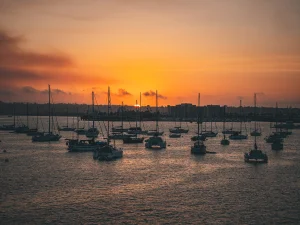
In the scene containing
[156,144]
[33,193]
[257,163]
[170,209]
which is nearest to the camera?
[170,209]

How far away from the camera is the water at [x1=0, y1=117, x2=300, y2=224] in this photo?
117 ft

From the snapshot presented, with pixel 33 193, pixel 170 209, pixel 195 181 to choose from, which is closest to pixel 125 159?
pixel 195 181

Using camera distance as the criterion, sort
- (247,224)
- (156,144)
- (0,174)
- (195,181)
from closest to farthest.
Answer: (247,224), (195,181), (0,174), (156,144)

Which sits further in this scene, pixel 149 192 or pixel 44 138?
pixel 44 138

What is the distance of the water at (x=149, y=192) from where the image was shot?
3578cm

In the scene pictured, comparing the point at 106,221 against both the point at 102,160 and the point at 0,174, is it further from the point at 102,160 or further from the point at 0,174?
the point at 102,160

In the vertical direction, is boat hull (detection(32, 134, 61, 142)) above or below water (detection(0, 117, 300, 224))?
above

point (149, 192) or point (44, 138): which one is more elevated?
point (44, 138)

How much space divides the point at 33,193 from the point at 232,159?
43.7m

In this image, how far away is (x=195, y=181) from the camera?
53062mm

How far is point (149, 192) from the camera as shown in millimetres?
45500

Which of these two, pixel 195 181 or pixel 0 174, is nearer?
pixel 195 181

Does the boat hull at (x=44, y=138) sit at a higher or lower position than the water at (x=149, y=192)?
higher

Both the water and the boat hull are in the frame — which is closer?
the water
